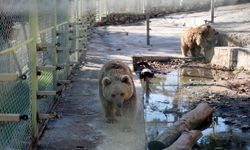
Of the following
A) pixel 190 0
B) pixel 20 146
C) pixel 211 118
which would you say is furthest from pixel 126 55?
pixel 190 0

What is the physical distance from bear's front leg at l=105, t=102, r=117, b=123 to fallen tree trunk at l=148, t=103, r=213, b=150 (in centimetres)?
73

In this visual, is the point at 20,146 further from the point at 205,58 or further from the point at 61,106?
the point at 205,58

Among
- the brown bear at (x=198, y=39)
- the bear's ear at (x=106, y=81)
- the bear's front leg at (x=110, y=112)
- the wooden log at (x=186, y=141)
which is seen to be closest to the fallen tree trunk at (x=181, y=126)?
the wooden log at (x=186, y=141)

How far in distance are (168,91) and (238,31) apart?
433 cm

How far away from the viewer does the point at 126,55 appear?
1354 cm

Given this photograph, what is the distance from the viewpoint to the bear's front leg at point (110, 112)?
6598 millimetres

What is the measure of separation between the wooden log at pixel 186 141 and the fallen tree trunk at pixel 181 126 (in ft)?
0.62

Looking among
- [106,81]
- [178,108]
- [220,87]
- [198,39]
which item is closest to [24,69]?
[106,81]

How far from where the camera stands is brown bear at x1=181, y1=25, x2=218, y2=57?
45.1ft

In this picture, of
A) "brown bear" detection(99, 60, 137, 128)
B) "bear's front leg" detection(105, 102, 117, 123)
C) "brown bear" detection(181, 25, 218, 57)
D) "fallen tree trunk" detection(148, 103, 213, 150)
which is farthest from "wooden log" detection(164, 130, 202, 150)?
"brown bear" detection(181, 25, 218, 57)

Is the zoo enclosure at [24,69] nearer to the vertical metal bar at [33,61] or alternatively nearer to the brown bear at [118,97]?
the vertical metal bar at [33,61]

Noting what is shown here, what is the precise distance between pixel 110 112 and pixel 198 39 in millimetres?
7998

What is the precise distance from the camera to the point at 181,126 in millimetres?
6777

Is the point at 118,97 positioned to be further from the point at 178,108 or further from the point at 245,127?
the point at 178,108
